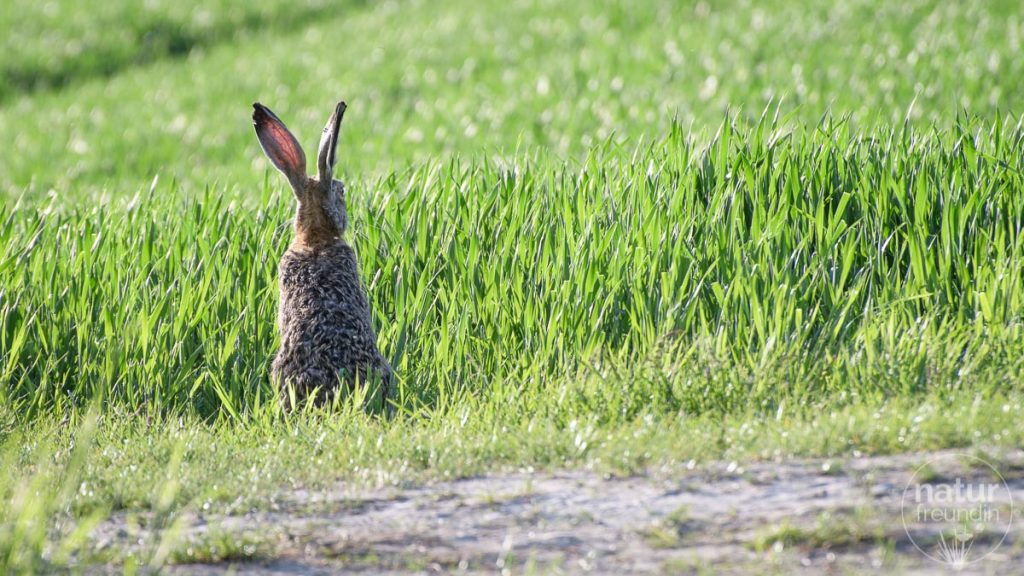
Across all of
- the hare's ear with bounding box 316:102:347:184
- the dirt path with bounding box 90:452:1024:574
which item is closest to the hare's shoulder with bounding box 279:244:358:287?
the hare's ear with bounding box 316:102:347:184

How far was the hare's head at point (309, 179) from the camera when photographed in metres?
4.52

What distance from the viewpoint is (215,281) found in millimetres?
5203

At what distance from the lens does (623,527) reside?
301 centimetres

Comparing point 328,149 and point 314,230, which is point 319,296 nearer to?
point 314,230

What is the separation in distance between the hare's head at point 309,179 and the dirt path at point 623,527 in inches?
54.8

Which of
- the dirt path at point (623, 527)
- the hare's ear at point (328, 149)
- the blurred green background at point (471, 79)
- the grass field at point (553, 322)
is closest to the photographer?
the dirt path at point (623, 527)

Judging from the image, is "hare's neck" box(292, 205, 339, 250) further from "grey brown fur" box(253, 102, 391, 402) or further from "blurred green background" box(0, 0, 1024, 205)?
"blurred green background" box(0, 0, 1024, 205)

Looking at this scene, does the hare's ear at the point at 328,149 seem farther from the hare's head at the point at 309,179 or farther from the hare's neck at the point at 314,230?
the hare's neck at the point at 314,230

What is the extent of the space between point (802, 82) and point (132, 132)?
7486mm

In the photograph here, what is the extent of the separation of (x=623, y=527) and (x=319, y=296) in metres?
1.77

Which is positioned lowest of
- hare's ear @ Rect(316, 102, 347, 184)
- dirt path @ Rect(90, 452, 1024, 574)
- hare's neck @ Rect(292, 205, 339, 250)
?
dirt path @ Rect(90, 452, 1024, 574)

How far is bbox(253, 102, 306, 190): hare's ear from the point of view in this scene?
4.52m

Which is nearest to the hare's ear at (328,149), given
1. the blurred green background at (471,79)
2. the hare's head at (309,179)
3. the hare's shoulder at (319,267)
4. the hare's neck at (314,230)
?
the hare's head at (309,179)

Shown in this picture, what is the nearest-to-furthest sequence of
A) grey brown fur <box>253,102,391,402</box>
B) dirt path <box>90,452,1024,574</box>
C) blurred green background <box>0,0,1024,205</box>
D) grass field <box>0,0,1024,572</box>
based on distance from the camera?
dirt path <box>90,452,1024,574</box>, grass field <box>0,0,1024,572</box>, grey brown fur <box>253,102,391,402</box>, blurred green background <box>0,0,1024,205</box>
